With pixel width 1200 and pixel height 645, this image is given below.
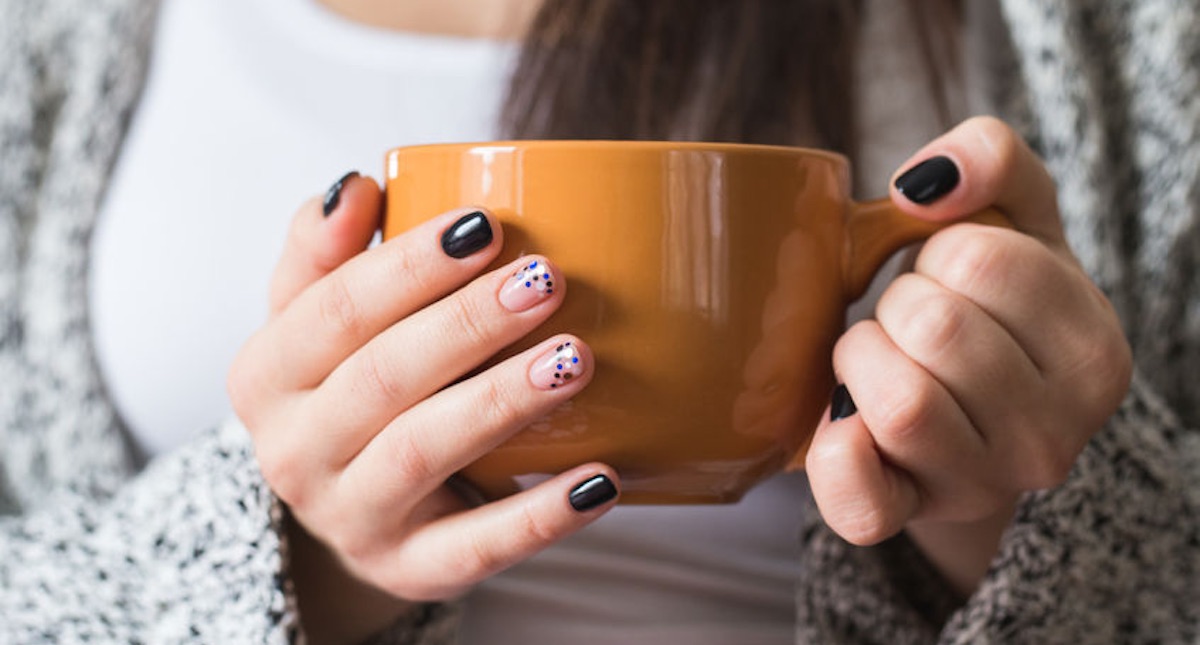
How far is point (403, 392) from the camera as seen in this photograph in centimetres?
48

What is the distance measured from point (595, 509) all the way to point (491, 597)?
0.31m

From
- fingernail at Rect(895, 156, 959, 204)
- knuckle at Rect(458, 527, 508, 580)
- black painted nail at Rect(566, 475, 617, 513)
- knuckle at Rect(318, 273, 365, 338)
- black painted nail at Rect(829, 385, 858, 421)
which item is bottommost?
knuckle at Rect(458, 527, 508, 580)

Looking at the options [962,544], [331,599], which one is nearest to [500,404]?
[331,599]

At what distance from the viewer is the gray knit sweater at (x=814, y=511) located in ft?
1.98

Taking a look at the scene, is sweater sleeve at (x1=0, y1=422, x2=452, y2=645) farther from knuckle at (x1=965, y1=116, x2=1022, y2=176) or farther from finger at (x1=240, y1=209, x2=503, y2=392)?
knuckle at (x1=965, y1=116, x2=1022, y2=176)

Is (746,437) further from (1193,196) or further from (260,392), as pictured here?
(1193,196)

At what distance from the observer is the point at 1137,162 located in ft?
2.90

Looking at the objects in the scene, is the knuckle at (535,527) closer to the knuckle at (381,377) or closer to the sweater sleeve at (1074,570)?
the knuckle at (381,377)

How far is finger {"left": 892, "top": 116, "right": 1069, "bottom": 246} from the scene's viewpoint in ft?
1.65

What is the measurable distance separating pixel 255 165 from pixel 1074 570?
2.19 feet

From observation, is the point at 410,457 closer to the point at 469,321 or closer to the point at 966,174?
the point at 469,321

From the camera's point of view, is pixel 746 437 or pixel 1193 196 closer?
pixel 746 437

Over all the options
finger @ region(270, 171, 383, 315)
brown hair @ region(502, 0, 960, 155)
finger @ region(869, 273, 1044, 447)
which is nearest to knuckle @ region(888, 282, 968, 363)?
finger @ region(869, 273, 1044, 447)

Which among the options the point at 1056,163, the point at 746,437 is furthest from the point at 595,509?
the point at 1056,163
